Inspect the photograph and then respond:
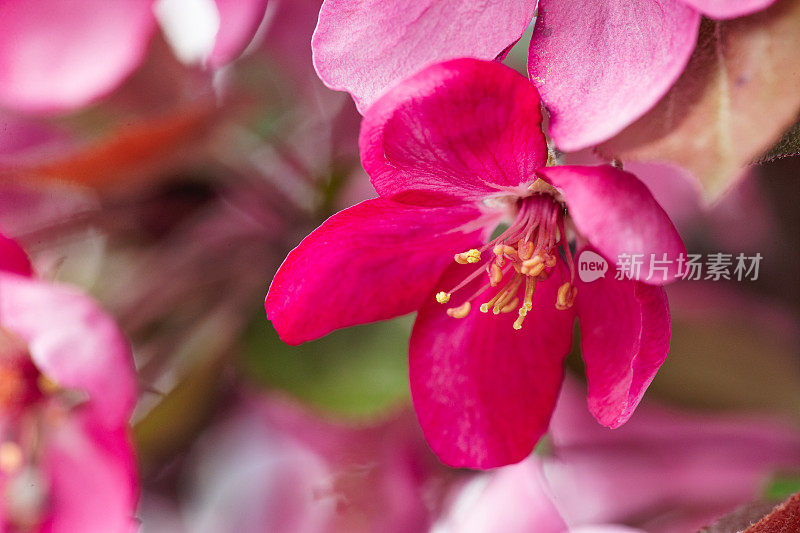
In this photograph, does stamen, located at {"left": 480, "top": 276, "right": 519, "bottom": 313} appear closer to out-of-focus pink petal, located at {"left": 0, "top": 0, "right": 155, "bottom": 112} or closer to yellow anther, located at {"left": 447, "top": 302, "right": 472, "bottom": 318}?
yellow anther, located at {"left": 447, "top": 302, "right": 472, "bottom": 318}

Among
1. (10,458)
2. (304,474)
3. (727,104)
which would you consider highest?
(727,104)

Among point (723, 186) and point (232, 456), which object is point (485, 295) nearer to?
point (723, 186)

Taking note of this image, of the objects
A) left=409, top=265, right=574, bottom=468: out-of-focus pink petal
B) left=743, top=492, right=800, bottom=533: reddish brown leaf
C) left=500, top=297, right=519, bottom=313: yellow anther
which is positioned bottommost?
left=743, top=492, right=800, bottom=533: reddish brown leaf

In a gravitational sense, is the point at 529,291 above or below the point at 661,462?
above

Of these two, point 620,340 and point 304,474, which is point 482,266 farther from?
point 304,474

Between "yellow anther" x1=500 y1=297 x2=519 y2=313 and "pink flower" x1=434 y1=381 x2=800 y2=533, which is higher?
"yellow anther" x1=500 y1=297 x2=519 y2=313

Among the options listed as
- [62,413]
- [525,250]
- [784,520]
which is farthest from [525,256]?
[62,413]

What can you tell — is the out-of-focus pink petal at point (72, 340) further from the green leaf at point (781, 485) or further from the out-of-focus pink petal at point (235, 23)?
the green leaf at point (781, 485)

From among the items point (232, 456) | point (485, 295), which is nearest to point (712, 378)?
point (485, 295)

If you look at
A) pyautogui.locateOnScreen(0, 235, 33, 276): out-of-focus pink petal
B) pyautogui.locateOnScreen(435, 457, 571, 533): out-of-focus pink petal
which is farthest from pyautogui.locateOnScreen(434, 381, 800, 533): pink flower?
pyautogui.locateOnScreen(0, 235, 33, 276): out-of-focus pink petal
